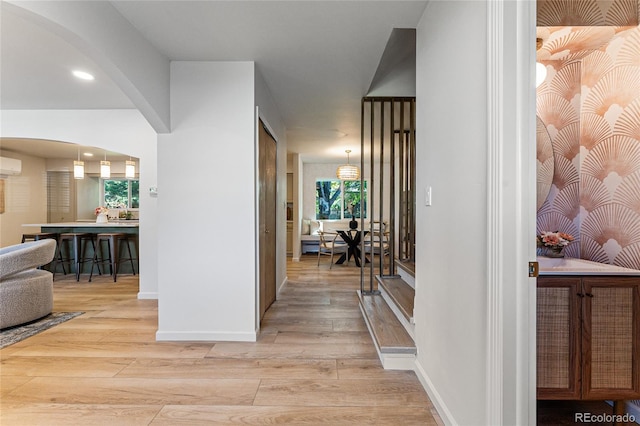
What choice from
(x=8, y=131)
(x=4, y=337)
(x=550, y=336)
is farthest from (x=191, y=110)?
(x=8, y=131)

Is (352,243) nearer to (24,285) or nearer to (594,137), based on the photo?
(594,137)

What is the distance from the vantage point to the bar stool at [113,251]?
5062mm

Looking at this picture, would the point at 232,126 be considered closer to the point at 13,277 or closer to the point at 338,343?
the point at 338,343

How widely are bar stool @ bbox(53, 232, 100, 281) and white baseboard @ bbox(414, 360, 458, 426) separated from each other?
5469mm

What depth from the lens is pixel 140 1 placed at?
2037 mm

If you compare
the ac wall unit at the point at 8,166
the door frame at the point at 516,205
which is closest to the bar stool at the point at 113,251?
the ac wall unit at the point at 8,166

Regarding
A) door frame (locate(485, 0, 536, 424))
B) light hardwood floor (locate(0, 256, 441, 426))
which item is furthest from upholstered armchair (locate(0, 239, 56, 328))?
door frame (locate(485, 0, 536, 424))

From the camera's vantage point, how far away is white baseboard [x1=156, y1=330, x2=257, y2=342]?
2816 millimetres

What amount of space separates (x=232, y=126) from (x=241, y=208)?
0.75 metres

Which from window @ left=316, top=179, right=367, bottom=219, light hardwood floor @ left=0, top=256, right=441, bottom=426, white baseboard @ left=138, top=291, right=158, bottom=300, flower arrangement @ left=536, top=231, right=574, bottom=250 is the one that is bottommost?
light hardwood floor @ left=0, top=256, right=441, bottom=426

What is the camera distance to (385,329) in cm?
265

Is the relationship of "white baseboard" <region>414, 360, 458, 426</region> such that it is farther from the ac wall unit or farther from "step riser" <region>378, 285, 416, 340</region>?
the ac wall unit

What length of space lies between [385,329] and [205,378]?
1437 millimetres

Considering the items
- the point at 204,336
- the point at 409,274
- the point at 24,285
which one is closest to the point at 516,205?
the point at 409,274
